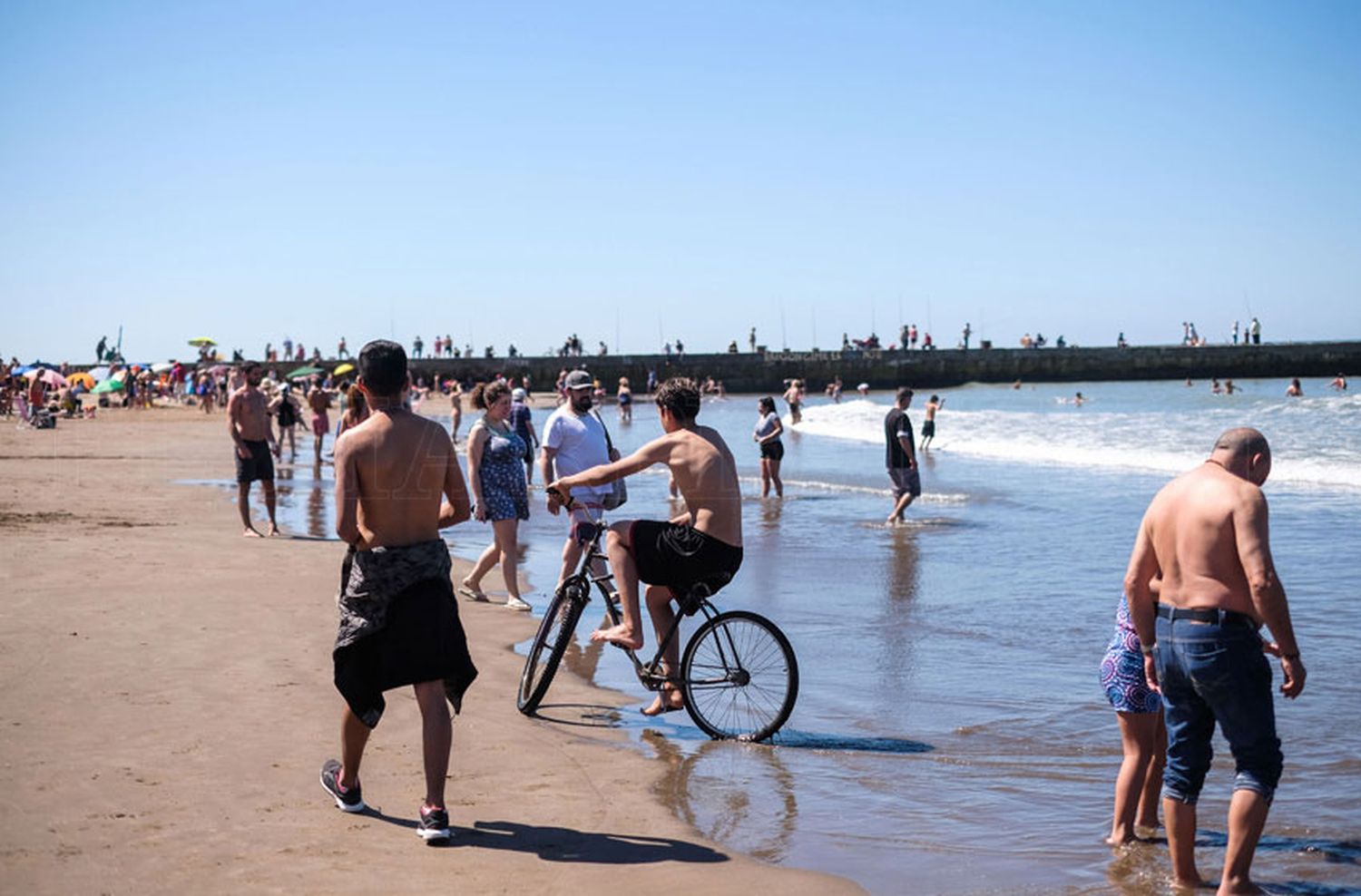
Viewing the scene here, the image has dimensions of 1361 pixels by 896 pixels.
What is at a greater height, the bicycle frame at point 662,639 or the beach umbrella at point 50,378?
the beach umbrella at point 50,378

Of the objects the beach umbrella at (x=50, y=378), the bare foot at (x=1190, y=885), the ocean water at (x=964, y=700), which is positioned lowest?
the ocean water at (x=964, y=700)

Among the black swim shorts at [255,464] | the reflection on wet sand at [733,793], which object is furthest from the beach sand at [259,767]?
the black swim shorts at [255,464]

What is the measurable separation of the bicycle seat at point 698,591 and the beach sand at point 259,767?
754 millimetres

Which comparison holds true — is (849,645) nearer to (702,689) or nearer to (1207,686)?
(702,689)

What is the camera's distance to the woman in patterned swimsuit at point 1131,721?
4.93 m

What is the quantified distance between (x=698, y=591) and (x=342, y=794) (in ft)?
6.80

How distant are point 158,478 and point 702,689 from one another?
16438mm

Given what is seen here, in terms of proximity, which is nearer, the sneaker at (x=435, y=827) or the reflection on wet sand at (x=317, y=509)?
the sneaker at (x=435, y=827)

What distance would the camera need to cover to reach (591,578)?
7.42 m

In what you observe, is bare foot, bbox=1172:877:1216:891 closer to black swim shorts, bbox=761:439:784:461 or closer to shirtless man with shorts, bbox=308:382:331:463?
black swim shorts, bbox=761:439:784:461

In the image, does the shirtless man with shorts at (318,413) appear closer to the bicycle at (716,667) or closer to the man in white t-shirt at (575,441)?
the man in white t-shirt at (575,441)

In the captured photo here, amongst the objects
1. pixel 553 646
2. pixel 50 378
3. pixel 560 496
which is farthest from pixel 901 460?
pixel 50 378

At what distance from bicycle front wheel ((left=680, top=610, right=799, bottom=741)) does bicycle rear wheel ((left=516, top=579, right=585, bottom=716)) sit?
0.66m

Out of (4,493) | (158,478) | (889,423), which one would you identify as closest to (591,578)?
(889,423)
